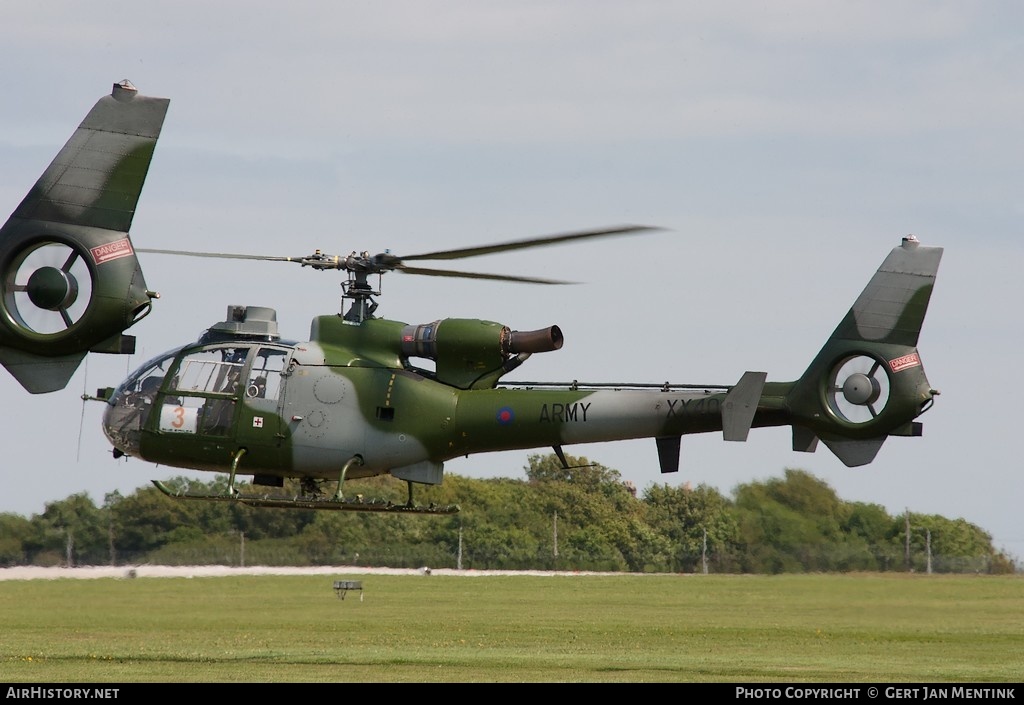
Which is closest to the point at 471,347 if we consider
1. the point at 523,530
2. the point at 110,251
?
the point at 110,251

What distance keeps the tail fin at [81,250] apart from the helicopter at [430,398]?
1.88 metres

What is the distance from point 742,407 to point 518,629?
1895 centimetres

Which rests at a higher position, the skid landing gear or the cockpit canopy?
the cockpit canopy

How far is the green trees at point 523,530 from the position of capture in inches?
1921

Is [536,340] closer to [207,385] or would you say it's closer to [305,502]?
[305,502]

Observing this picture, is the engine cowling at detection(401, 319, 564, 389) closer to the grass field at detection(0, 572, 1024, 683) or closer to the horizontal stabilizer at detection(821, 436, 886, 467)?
the horizontal stabilizer at detection(821, 436, 886, 467)

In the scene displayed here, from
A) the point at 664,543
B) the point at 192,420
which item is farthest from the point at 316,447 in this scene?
the point at 664,543

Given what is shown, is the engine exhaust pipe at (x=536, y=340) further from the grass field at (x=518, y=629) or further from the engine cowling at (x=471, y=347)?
the grass field at (x=518, y=629)

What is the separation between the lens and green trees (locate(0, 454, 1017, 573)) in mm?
48781

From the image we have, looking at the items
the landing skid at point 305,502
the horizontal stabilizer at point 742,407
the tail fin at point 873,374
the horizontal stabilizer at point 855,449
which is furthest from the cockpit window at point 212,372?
the horizontal stabilizer at point 855,449

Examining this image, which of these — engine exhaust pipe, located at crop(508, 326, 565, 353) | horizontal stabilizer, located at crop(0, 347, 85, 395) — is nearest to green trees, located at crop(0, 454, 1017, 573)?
engine exhaust pipe, located at crop(508, 326, 565, 353)

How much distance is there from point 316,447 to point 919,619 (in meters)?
20.1

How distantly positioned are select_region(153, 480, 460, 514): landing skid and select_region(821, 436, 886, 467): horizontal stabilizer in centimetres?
579
